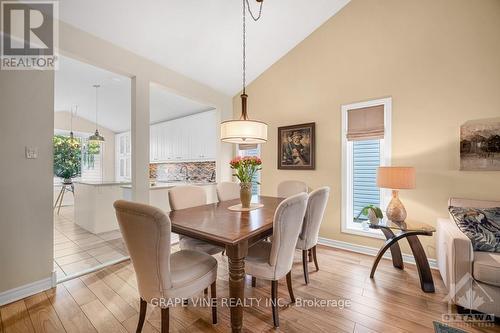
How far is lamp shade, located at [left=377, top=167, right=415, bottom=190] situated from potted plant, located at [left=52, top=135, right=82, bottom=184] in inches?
276

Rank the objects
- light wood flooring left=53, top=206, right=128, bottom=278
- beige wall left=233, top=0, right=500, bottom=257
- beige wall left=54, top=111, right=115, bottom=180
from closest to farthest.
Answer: beige wall left=233, top=0, right=500, bottom=257, light wood flooring left=53, top=206, right=128, bottom=278, beige wall left=54, top=111, right=115, bottom=180

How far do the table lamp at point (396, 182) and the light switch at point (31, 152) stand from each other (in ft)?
11.8

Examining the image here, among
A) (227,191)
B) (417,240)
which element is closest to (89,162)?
(227,191)

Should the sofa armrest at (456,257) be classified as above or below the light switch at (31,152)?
below

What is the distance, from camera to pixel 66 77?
12.4ft

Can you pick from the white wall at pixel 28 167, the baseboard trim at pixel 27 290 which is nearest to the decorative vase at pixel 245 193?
the white wall at pixel 28 167

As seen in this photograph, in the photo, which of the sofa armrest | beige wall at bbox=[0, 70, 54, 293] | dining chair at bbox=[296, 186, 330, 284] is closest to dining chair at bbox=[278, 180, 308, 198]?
dining chair at bbox=[296, 186, 330, 284]

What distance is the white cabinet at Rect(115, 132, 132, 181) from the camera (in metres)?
6.72

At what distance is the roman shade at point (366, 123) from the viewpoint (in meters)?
2.91

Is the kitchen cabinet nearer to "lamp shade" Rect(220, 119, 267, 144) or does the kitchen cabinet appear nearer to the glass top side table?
"lamp shade" Rect(220, 119, 267, 144)

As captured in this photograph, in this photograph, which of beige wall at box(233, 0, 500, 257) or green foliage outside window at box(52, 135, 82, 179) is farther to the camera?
green foliage outside window at box(52, 135, 82, 179)

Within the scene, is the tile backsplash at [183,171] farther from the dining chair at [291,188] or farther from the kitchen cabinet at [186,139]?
the dining chair at [291,188]

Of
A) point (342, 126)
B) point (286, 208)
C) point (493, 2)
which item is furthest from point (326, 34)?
point (286, 208)

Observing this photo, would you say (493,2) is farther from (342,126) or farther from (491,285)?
(491,285)
